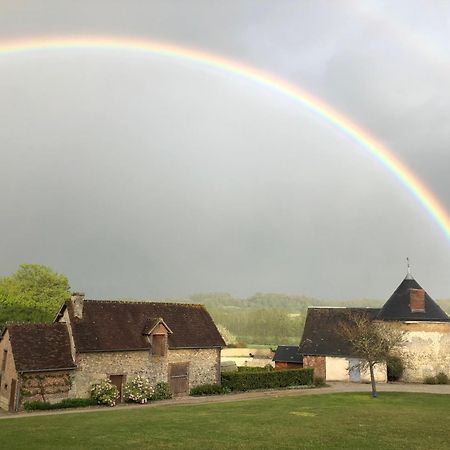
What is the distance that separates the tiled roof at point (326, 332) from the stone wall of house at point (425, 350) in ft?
15.5

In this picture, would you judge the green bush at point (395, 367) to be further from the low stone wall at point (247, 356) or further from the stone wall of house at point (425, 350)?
the low stone wall at point (247, 356)

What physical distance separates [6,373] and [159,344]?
428 inches

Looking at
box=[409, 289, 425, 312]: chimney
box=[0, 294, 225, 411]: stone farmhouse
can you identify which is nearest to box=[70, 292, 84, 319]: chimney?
box=[0, 294, 225, 411]: stone farmhouse

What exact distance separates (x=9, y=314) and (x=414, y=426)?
50.2m

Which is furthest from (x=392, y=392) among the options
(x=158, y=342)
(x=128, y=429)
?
(x=128, y=429)

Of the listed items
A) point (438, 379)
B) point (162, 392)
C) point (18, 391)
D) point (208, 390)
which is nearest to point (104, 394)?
point (162, 392)

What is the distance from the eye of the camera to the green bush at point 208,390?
3616cm

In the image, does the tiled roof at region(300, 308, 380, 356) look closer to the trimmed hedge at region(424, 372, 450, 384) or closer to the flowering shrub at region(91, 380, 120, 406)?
the trimmed hedge at region(424, 372, 450, 384)

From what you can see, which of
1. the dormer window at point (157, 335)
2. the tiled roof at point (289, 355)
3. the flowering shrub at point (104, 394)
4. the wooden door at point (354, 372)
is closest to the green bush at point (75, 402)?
the flowering shrub at point (104, 394)

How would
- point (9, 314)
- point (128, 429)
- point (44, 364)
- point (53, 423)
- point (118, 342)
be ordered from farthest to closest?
point (9, 314)
point (118, 342)
point (44, 364)
point (53, 423)
point (128, 429)

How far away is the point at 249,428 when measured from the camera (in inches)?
758

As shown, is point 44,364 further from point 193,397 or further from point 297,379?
point 297,379

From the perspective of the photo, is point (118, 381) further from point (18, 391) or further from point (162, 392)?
point (18, 391)

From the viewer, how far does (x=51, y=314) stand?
59125mm
